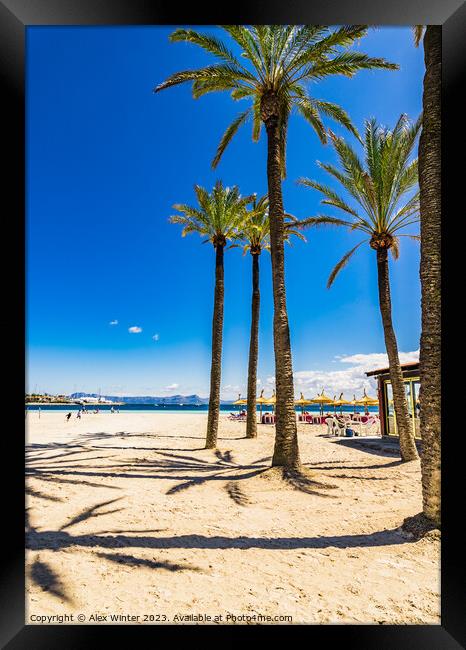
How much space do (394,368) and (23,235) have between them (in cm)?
1034

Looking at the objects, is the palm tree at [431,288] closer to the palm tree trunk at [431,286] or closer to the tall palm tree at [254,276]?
the palm tree trunk at [431,286]

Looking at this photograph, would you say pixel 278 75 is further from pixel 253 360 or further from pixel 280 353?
pixel 253 360

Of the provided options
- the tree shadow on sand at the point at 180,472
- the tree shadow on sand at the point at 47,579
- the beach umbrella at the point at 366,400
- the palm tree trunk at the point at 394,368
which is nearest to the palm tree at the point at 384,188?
the palm tree trunk at the point at 394,368

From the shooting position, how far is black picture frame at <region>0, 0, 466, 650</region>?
244 cm

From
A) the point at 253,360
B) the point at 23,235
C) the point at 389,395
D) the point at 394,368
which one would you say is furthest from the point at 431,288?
the point at 389,395

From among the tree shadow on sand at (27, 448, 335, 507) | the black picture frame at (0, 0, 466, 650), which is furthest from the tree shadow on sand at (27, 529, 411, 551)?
the black picture frame at (0, 0, 466, 650)

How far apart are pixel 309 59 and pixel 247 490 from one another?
1005 cm

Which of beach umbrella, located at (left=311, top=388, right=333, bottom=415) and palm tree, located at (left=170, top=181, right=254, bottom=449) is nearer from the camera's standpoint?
palm tree, located at (left=170, top=181, right=254, bottom=449)

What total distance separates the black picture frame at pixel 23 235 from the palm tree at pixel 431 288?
2.36 metres

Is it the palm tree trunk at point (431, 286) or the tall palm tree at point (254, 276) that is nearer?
the palm tree trunk at point (431, 286)

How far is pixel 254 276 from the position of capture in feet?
55.6

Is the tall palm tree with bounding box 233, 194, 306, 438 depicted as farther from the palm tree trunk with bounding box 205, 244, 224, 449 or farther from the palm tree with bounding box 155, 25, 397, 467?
the palm tree with bounding box 155, 25, 397, 467

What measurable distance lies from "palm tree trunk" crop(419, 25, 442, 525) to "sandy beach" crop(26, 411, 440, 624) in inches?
34.8

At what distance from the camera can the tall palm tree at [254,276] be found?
627 inches
